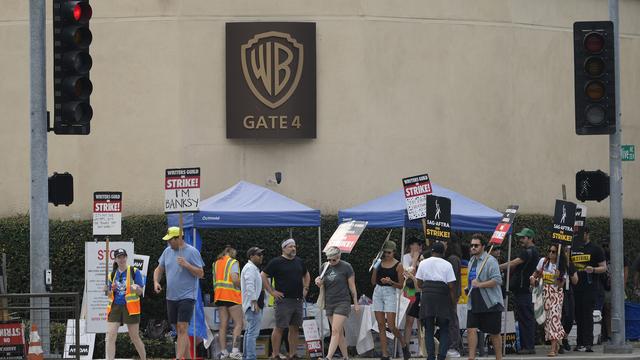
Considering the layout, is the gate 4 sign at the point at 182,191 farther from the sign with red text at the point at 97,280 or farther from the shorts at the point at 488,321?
the shorts at the point at 488,321

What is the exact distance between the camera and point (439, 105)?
87.2ft

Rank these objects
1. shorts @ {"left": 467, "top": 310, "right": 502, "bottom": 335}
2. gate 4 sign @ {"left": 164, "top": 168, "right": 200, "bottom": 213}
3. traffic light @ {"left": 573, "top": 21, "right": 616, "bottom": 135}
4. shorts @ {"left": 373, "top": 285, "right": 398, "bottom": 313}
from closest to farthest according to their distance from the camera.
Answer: gate 4 sign @ {"left": 164, "top": 168, "right": 200, "bottom": 213}
shorts @ {"left": 467, "top": 310, "right": 502, "bottom": 335}
traffic light @ {"left": 573, "top": 21, "right": 616, "bottom": 135}
shorts @ {"left": 373, "top": 285, "right": 398, "bottom": 313}

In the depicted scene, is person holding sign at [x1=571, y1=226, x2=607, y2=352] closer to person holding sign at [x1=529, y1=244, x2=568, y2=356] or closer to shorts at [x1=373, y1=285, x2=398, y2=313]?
person holding sign at [x1=529, y1=244, x2=568, y2=356]

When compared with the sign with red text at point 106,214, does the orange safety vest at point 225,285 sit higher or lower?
lower

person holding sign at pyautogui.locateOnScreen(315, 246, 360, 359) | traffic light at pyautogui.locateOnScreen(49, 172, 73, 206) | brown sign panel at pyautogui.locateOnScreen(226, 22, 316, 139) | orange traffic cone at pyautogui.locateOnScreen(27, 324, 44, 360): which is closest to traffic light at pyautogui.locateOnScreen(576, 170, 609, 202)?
person holding sign at pyautogui.locateOnScreen(315, 246, 360, 359)

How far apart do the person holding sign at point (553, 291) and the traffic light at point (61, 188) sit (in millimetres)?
9103

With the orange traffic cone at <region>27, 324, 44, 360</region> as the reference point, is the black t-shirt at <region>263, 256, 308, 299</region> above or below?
above

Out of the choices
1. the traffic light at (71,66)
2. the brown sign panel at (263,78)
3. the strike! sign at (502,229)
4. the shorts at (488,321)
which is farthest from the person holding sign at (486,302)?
the brown sign panel at (263,78)

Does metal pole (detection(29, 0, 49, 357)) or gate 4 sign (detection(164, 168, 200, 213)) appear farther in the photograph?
gate 4 sign (detection(164, 168, 200, 213))

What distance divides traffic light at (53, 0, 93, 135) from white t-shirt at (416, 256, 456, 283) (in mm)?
5665

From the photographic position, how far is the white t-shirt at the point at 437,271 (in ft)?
60.8

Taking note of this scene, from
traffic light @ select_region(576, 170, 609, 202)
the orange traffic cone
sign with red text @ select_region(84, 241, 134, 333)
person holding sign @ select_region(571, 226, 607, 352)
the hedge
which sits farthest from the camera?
the hedge

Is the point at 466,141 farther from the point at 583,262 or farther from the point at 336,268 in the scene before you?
the point at 336,268

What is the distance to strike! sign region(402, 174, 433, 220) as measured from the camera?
21.5 m
